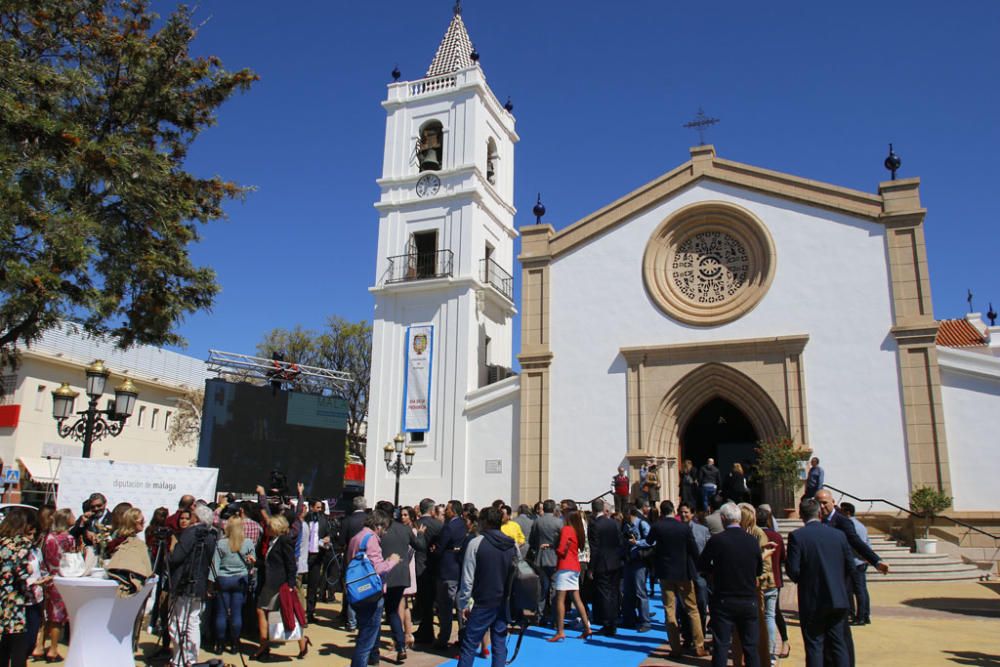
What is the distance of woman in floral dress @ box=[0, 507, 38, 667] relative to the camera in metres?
6.58

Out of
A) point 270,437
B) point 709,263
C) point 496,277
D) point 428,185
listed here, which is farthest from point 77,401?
point 709,263

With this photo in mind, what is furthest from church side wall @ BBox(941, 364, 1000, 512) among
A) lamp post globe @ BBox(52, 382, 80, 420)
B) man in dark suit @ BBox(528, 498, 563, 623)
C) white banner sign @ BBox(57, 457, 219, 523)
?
lamp post globe @ BBox(52, 382, 80, 420)

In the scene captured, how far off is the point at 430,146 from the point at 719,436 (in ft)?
45.3

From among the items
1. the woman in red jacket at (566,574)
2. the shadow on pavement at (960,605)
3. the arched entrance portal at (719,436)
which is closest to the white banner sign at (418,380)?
the arched entrance portal at (719,436)

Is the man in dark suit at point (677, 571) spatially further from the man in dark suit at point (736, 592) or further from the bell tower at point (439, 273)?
the bell tower at point (439, 273)

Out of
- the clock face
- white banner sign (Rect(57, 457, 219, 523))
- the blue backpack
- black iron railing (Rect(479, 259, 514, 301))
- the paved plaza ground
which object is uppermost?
the clock face

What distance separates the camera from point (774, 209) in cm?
2027

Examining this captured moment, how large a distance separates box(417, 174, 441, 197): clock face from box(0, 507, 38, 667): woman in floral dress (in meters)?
20.5

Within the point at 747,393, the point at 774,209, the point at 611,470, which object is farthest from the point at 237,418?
the point at 774,209

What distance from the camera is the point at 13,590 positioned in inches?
260

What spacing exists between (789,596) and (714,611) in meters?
6.93

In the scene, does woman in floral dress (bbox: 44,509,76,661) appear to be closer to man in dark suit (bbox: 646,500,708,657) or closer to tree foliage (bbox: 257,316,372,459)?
man in dark suit (bbox: 646,500,708,657)

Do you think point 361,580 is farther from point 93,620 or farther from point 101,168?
point 101,168

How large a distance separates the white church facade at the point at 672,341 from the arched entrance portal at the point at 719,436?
60mm
